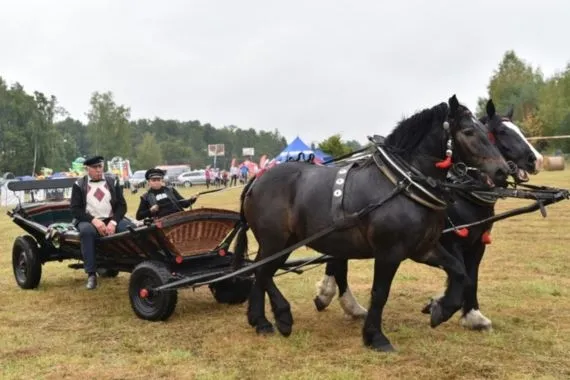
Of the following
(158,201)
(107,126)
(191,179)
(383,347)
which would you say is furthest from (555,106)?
(383,347)

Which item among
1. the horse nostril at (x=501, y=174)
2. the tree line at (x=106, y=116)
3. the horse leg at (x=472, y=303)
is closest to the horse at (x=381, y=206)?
the horse nostril at (x=501, y=174)

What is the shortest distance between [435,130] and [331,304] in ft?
8.70

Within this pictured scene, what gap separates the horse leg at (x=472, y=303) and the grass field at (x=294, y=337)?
10 cm

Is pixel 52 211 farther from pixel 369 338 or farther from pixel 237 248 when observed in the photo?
pixel 369 338

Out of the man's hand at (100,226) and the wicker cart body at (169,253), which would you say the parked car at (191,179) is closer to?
the wicker cart body at (169,253)

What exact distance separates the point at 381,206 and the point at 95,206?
389cm

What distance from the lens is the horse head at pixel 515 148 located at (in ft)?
15.9

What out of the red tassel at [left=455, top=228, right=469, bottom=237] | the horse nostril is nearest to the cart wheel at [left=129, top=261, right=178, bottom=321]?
the red tassel at [left=455, top=228, right=469, bottom=237]

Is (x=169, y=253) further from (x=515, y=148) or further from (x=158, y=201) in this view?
(x=515, y=148)

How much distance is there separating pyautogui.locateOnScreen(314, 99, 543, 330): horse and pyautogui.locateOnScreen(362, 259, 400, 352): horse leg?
0.71 meters

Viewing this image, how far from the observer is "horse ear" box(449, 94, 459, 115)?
185 inches

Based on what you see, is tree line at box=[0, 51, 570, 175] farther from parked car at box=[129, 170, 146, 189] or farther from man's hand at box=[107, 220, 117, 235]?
man's hand at box=[107, 220, 117, 235]

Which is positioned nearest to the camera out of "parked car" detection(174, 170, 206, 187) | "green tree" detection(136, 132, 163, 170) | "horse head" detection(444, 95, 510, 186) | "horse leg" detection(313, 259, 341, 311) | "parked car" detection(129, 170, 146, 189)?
"horse head" detection(444, 95, 510, 186)

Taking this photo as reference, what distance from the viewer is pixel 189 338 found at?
5.40 meters
